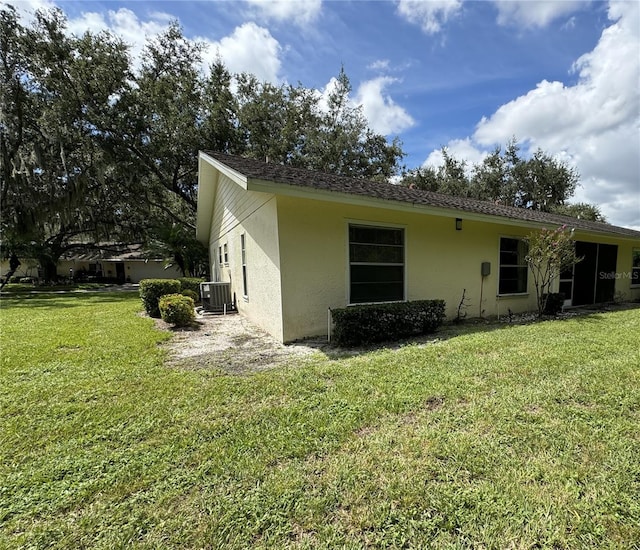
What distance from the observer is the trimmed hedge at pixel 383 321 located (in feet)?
18.6

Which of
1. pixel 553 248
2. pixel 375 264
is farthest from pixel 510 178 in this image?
pixel 375 264

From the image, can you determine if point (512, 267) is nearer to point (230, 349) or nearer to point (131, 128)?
point (230, 349)

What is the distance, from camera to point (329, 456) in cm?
245

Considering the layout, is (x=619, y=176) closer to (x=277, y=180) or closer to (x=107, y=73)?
(x=277, y=180)

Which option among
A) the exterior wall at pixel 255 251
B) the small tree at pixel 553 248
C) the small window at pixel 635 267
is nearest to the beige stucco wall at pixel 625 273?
the small window at pixel 635 267

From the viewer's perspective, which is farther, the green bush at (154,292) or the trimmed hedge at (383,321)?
the green bush at (154,292)

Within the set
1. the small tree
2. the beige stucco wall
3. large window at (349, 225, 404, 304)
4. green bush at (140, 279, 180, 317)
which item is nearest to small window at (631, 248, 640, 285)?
the beige stucco wall

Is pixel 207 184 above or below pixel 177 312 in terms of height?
above

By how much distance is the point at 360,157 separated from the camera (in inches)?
944

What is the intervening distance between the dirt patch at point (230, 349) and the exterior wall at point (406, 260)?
1.98 ft

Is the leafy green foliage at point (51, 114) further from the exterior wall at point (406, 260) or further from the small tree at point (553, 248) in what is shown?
the small tree at point (553, 248)

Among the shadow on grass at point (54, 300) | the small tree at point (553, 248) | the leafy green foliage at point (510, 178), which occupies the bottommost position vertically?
the shadow on grass at point (54, 300)

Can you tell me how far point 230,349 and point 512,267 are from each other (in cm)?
808

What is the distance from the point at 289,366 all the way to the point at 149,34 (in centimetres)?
2349
